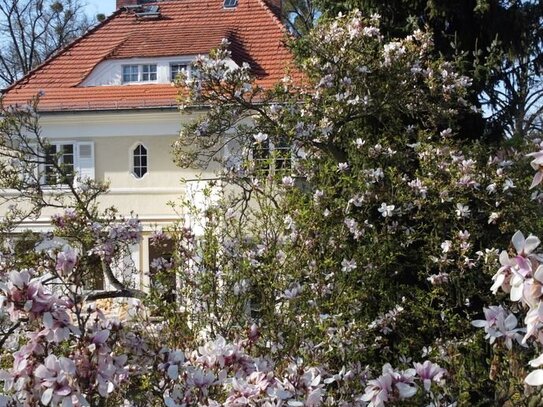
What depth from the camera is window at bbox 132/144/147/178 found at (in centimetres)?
1667

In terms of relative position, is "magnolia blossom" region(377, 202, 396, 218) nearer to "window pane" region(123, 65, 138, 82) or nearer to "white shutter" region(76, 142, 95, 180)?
"white shutter" region(76, 142, 95, 180)

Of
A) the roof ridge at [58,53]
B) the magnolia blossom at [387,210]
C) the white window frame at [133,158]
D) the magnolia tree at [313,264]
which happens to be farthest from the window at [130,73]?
the magnolia blossom at [387,210]

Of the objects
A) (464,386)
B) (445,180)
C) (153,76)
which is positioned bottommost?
(464,386)

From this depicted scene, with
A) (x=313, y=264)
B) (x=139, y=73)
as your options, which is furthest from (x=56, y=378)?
(x=139, y=73)

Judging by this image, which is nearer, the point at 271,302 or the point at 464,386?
the point at 464,386

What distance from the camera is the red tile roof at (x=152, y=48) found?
16641 mm

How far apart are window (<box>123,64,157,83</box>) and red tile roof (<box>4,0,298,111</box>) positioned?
0.97 feet

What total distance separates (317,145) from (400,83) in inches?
40.3

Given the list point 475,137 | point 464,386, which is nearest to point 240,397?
point 464,386

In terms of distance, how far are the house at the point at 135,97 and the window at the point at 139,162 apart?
23mm

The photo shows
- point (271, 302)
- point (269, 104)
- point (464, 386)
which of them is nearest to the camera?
point (464, 386)

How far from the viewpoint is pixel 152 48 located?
57.5 feet

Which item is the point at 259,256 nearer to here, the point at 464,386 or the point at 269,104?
the point at 464,386

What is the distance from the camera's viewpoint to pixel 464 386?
3713 millimetres
